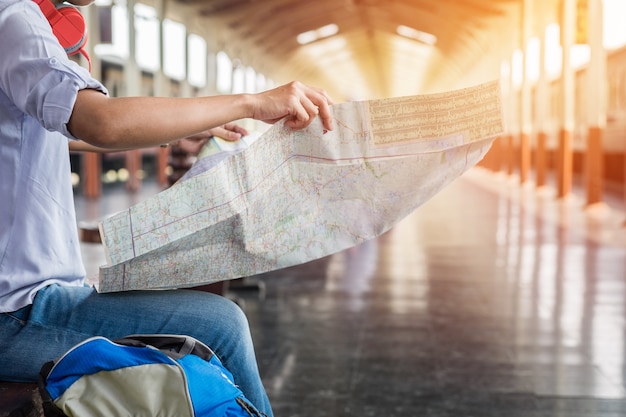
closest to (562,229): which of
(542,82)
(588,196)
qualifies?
(588,196)

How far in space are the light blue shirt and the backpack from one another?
192 mm

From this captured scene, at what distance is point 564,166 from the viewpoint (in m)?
13.5

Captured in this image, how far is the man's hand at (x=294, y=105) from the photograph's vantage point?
1.41 m

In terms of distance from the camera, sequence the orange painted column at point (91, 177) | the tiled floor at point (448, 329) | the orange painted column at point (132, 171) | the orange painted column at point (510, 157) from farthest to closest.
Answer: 1. the orange painted column at point (510, 157)
2. the orange painted column at point (132, 171)
3. the orange painted column at point (91, 177)
4. the tiled floor at point (448, 329)

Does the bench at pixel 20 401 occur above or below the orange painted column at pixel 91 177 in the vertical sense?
below

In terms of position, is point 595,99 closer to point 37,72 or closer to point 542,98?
point 542,98

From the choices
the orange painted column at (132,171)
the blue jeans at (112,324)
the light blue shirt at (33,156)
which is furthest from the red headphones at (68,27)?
the orange painted column at (132,171)

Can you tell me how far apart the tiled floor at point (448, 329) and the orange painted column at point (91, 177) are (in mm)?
6641

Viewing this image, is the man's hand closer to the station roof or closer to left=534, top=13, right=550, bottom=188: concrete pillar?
the station roof

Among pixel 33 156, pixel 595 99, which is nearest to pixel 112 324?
pixel 33 156

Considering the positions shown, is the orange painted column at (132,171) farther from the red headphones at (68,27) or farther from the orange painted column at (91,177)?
the red headphones at (68,27)

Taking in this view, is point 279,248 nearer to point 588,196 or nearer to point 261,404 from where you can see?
point 261,404

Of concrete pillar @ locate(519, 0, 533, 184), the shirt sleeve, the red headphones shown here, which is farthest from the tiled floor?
concrete pillar @ locate(519, 0, 533, 184)

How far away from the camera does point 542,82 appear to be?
53.6 feet
